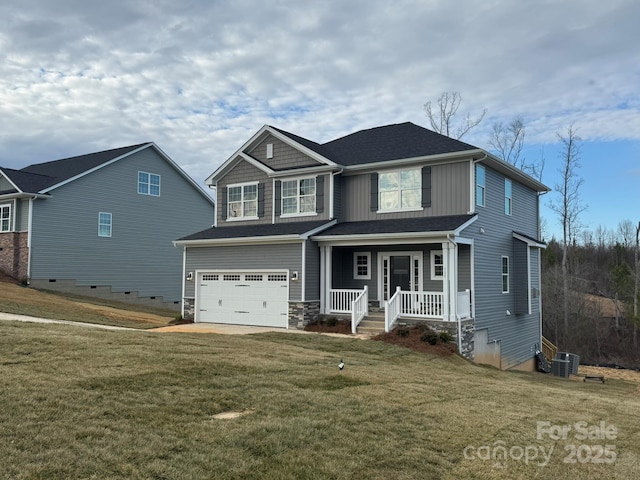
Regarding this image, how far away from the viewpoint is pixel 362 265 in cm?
1972

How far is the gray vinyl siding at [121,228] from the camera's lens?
87.5ft

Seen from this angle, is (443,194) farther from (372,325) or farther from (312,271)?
(312,271)

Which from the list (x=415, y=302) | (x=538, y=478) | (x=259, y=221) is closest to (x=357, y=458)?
(x=538, y=478)

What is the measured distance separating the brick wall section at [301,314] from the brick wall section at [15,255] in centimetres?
1475

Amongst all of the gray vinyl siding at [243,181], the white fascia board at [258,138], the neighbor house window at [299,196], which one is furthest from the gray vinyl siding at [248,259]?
the white fascia board at [258,138]

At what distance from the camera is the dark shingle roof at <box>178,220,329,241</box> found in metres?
18.8

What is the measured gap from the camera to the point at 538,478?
5590 millimetres

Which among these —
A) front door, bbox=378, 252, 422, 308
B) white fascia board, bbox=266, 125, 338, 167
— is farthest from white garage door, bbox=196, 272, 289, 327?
white fascia board, bbox=266, 125, 338, 167

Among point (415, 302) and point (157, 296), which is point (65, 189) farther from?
point (415, 302)

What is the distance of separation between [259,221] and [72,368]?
13.6 metres

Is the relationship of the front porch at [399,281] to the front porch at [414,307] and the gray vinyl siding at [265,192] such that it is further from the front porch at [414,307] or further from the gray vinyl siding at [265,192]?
the gray vinyl siding at [265,192]

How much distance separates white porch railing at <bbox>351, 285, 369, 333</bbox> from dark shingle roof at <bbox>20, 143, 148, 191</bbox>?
57.3 ft

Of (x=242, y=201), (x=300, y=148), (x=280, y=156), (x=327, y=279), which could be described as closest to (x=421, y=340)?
(x=327, y=279)

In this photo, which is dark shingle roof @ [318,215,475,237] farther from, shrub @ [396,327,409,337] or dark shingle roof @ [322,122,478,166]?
shrub @ [396,327,409,337]
